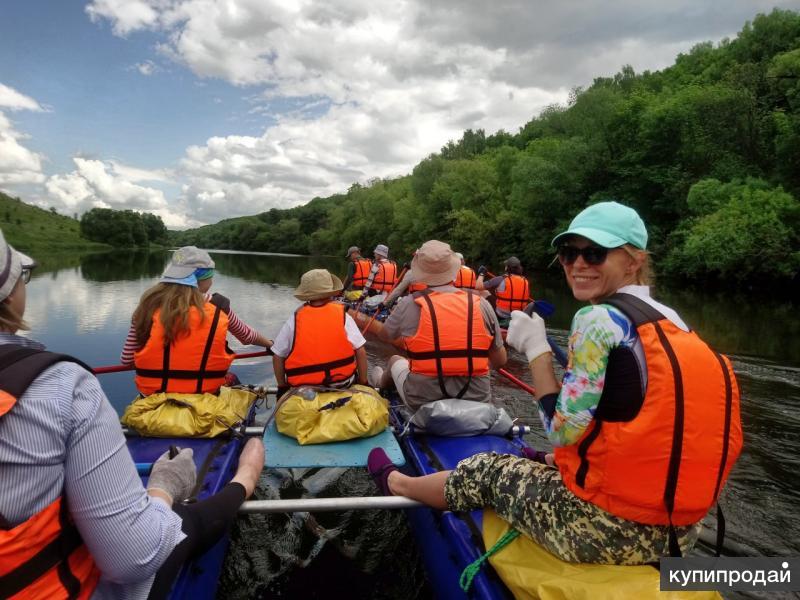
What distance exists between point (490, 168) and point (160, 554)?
43650 mm

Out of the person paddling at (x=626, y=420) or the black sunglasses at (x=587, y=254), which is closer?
the person paddling at (x=626, y=420)

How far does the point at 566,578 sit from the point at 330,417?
7.17ft

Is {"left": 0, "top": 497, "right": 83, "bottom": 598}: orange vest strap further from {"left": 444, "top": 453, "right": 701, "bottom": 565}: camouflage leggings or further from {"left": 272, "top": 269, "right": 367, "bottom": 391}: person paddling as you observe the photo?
{"left": 272, "top": 269, "right": 367, "bottom": 391}: person paddling

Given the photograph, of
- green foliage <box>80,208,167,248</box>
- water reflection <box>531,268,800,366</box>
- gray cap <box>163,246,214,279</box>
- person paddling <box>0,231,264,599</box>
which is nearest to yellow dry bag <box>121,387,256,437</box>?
gray cap <box>163,246,214,279</box>

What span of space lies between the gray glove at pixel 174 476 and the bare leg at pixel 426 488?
44.4 inches

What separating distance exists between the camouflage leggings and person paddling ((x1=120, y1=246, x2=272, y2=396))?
2.17 meters

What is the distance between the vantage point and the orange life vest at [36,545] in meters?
1.20

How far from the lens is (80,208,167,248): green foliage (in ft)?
281

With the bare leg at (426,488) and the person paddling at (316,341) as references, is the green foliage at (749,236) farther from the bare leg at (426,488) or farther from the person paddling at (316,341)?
the bare leg at (426,488)

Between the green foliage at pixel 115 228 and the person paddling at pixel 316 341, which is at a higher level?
the green foliage at pixel 115 228

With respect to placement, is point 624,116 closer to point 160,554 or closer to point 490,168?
point 490,168

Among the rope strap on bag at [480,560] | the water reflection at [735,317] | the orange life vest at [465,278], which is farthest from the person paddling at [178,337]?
the water reflection at [735,317]

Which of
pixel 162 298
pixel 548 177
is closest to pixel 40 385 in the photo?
pixel 162 298

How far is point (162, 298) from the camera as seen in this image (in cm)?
352
